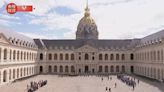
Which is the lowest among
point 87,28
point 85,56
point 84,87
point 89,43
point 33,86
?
point 84,87

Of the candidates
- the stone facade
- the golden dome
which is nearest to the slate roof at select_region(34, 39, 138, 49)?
the stone facade

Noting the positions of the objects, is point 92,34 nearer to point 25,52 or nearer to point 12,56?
point 25,52

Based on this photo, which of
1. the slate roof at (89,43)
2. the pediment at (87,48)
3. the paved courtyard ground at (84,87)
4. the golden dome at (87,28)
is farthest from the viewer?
the golden dome at (87,28)

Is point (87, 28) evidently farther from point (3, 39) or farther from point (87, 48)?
point (3, 39)

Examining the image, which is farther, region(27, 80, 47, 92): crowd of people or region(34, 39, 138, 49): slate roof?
region(34, 39, 138, 49): slate roof

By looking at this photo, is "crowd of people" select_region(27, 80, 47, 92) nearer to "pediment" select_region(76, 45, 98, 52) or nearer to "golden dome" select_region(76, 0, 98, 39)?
"pediment" select_region(76, 45, 98, 52)

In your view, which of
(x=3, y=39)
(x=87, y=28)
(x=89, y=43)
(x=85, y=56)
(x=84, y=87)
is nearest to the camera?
(x=84, y=87)

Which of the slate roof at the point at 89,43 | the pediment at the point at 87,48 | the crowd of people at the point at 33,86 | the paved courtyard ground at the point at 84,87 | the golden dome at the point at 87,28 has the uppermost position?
the golden dome at the point at 87,28

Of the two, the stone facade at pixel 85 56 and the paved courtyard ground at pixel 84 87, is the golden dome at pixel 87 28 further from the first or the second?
the paved courtyard ground at pixel 84 87

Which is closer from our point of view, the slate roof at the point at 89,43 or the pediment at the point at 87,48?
the pediment at the point at 87,48

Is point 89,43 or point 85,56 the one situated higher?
point 89,43

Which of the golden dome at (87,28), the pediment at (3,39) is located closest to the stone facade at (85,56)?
the golden dome at (87,28)

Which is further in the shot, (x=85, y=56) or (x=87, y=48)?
(x=85, y=56)

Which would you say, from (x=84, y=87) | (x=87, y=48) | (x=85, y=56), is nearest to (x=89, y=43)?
(x=87, y=48)
